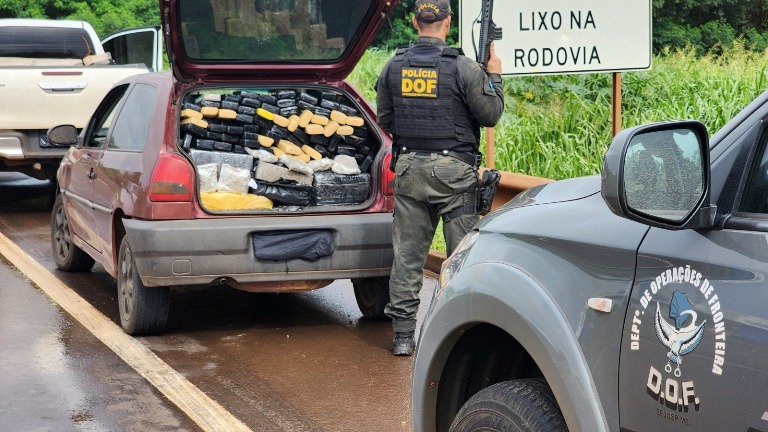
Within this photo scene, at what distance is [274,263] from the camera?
21.8 feet

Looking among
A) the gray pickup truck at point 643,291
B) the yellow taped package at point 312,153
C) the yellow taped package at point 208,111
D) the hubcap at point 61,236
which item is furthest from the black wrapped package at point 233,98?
the gray pickup truck at point 643,291

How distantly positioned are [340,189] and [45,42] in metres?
8.32

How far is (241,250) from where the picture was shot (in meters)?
6.55

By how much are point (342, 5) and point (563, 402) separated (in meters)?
4.89

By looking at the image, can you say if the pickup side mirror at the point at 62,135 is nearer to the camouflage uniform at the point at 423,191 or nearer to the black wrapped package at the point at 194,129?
the black wrapped package at the point at 194,129

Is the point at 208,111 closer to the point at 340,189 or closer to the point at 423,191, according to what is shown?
the point at 340,189

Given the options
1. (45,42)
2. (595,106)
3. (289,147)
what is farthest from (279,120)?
(45,42)

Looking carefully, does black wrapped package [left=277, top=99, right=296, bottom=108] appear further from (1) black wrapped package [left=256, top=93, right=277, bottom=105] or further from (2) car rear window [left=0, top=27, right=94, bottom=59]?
(2) car rear window [left=0, top=27, right=94, bottom=59]

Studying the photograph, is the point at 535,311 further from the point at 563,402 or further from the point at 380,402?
the point at 380,402

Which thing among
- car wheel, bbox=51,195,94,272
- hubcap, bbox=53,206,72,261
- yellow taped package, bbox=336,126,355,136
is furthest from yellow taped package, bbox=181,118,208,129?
hubcap, bbox=53,206,72,261

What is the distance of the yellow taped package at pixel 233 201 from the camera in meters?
6.77

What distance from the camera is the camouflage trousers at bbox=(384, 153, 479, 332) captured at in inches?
246

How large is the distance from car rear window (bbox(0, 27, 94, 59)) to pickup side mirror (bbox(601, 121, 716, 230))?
12.5 meters

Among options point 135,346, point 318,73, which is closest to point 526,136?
point 318,73
